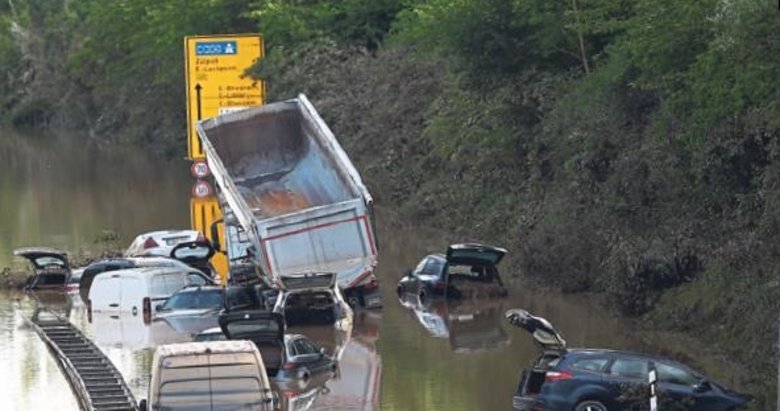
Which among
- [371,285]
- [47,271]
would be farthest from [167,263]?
[371,285]

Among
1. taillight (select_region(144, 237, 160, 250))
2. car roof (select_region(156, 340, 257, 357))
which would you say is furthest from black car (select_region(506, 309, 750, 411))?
taillight (select_region(144, 237, 160, 250))

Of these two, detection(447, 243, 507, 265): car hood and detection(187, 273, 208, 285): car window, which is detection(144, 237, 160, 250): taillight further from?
detection(447, 243, 507, 265): car hood

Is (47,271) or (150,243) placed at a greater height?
(150,243)

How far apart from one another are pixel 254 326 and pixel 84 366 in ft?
11.9

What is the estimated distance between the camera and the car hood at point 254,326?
26672mm

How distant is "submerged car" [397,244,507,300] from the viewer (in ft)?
118

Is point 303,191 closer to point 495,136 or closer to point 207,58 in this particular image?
point 495,136

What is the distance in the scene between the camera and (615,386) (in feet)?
74.4

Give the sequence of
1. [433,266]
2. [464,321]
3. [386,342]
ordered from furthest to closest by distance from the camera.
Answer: [433,266]
[464,321]
[386,342]

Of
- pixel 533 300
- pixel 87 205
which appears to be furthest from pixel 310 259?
pixel 87 205

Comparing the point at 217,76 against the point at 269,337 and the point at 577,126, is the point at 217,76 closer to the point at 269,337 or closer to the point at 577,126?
the point at 577,126

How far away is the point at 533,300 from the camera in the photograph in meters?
35.8

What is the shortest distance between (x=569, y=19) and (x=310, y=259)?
11.6 meters

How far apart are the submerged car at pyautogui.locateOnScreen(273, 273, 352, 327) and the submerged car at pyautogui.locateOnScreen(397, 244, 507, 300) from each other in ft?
12.1
